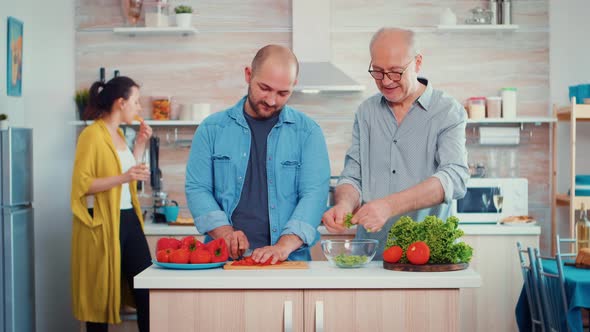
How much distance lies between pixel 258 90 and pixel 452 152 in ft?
2.29

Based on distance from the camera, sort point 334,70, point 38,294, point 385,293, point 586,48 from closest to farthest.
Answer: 1. point 385,293
2. point 38,294
3. point 334,70
4. point 586,48

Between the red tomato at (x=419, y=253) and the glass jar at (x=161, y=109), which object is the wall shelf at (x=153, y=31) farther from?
the red tomato at (x=419, y=253)

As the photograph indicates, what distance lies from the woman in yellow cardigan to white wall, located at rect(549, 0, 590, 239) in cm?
287

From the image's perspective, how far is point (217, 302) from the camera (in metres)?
2.41

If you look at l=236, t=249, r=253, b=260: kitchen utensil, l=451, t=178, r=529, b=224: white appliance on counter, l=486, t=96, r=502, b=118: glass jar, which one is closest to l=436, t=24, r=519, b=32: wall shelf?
l=486, t=96, r=502, b=118: glass jar

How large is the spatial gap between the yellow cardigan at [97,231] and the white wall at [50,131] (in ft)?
1.27

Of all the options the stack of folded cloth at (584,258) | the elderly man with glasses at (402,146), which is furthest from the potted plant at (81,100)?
the stack of folded cloth at (584,258)

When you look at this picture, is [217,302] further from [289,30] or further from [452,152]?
[289,30]

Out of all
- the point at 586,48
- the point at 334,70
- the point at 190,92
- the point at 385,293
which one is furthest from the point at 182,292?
the point at 586,48

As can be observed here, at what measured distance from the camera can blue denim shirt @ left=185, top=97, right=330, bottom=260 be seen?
2.90 meters

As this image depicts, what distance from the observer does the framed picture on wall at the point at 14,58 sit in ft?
14.0

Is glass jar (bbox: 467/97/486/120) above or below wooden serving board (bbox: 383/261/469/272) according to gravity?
above

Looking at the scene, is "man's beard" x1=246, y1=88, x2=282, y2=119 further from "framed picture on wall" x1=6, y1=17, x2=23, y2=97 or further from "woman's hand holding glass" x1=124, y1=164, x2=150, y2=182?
"framed picture on wall" x1=6, y1=17, x2=23, y2=97

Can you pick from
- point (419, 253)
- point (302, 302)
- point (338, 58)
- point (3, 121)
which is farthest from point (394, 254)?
point (338, 58)
